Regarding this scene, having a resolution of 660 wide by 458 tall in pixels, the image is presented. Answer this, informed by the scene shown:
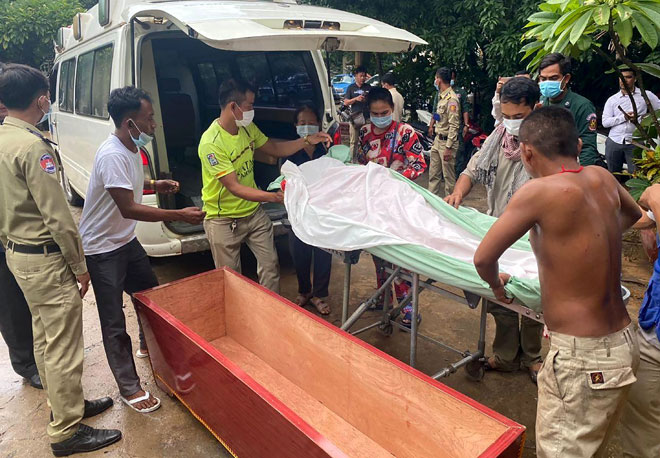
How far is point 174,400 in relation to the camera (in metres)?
2.92

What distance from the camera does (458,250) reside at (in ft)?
8.36

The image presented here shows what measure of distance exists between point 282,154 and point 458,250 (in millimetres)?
1736

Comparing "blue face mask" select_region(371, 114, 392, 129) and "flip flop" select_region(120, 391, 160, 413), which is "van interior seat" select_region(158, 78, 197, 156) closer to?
"blue face mask" select_region(371, 114, 392, 129)

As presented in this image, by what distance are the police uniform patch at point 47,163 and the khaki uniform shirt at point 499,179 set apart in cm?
229

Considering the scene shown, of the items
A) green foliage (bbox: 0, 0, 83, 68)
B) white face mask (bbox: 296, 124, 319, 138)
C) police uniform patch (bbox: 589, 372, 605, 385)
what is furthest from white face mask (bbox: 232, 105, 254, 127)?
green foliage (bbox: 0, 0, 83, 68)

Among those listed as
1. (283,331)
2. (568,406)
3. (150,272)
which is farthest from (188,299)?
(568,406)

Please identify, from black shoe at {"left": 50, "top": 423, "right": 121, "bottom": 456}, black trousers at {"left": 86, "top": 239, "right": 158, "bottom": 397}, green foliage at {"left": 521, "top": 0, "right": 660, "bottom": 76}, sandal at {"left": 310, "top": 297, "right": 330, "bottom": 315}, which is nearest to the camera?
green foliage at {"left": 521, "top": 0, "right": 660, "bottom": 76}

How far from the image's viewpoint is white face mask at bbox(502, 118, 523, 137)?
106 inches

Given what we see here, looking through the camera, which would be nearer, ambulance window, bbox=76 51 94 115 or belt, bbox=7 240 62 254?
belt, bbox=7 240 62 254

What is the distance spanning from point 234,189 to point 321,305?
4.34ft

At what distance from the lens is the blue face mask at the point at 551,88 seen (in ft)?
10.8

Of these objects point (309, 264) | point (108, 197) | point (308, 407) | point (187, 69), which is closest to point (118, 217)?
point (108, 197)

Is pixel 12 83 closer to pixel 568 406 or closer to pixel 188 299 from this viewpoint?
pixel 188 299

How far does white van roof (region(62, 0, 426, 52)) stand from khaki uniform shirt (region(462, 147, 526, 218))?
3.52ft
